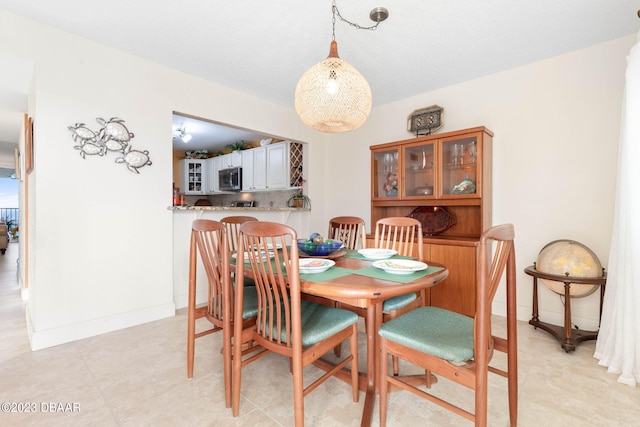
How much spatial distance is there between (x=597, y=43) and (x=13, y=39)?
4449mm

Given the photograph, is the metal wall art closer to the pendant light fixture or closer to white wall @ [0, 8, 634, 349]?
white wall @ [0, 8, 634, 349]

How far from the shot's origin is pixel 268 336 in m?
1.41

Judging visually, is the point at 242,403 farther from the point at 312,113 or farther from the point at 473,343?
the point at 312,113

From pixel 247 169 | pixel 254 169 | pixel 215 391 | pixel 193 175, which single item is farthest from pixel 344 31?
pixel 193 175

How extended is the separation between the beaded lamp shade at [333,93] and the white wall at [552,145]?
1824mm

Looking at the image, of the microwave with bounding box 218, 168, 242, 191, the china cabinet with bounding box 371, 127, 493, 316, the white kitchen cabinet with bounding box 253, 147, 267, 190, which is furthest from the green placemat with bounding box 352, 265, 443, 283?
the microwave with bounding box 218, 168, 242, 191

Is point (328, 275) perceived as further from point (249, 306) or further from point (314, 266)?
point (249, 306)

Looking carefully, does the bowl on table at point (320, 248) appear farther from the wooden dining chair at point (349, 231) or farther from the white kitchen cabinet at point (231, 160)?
the white kitchen cabinet at point (231, 160)

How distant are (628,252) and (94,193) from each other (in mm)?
3808

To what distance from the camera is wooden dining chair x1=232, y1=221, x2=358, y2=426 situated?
1236 mm

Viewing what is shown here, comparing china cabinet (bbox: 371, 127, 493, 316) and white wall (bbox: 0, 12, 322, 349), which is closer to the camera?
white wall (bbox: 0, 12, 322, 349)

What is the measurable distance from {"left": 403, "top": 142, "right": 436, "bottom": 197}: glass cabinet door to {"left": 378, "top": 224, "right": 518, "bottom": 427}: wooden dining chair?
184 cm

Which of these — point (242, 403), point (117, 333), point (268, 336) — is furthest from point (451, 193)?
point (117, 333)

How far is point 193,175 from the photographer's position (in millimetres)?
6305
